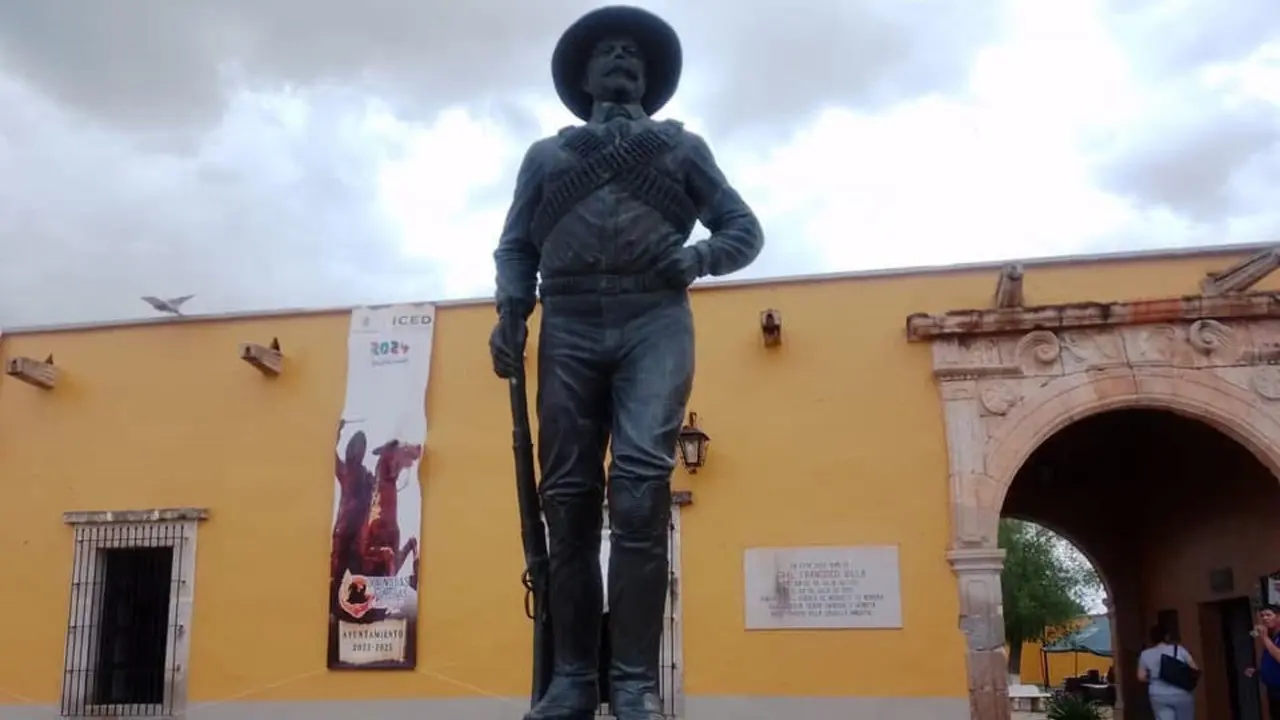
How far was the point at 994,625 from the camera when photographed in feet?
32.9

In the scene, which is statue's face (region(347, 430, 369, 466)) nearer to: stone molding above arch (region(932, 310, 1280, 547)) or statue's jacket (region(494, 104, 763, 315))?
stone molding above arch (region(932, 310, 1280, 547))

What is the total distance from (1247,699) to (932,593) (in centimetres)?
424

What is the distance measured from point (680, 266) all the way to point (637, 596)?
Answer: 0.86 m

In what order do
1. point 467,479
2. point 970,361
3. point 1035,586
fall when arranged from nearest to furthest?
point 970,361 → point 467,479 → point 1035,586

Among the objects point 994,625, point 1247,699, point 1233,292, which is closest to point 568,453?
point 994,625

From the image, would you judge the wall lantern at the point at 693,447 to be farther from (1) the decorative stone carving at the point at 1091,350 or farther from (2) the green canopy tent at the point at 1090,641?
(2) the green canopy tent at the point at 1090,641

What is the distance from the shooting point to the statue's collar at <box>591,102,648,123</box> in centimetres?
362

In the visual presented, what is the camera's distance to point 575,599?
3.29 m

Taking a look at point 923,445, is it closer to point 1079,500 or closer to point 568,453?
point 1079,500

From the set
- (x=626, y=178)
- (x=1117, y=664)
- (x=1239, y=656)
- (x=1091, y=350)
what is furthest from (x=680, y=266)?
(x=1117, y=664)

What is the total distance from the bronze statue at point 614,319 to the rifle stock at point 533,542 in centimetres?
4

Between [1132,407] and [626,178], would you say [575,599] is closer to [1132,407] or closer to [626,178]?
[626,178]

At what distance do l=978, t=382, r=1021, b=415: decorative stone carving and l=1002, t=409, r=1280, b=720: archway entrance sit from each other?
100 cm

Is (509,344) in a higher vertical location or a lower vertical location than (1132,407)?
lower
